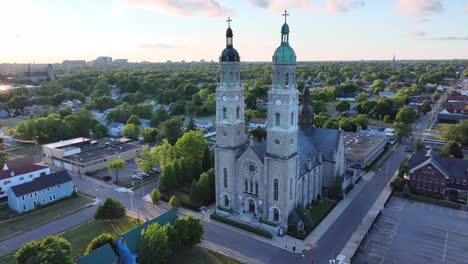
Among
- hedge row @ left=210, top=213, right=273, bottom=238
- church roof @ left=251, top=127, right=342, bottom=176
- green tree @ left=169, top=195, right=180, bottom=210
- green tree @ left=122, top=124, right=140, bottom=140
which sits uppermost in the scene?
church roof @ left=251, top=127, right=342, bottom=176

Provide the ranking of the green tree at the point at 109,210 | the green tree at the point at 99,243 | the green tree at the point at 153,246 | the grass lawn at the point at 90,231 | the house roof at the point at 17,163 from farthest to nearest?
the house roof at the point at 17,163 < the green tree at the point at 109,210 < the grass lawn at the point at 90,231 < the green tree at the point at 99,243 < the green tree at the point at 153,246

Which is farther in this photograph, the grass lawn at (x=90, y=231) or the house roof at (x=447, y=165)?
the house roof at (x=447, y=165)

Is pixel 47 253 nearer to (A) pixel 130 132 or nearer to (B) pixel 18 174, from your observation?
(B) pixel 18 174

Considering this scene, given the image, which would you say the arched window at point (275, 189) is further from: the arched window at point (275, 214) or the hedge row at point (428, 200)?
the hedge row at point (428, 200)

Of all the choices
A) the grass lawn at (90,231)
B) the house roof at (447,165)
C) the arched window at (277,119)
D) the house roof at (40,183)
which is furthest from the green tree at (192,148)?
the house roof at (447,165)

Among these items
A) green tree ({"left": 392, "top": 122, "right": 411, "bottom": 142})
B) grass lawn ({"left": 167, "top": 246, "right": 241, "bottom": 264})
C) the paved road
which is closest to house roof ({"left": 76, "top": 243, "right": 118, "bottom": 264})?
grass lawn ({"left": 167, "top": 246, "right": 241, "bottom": 264})

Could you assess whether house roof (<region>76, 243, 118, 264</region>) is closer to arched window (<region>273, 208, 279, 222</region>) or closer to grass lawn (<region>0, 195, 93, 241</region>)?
grass lawn (<region>0, 195, 93, 241</region>)
